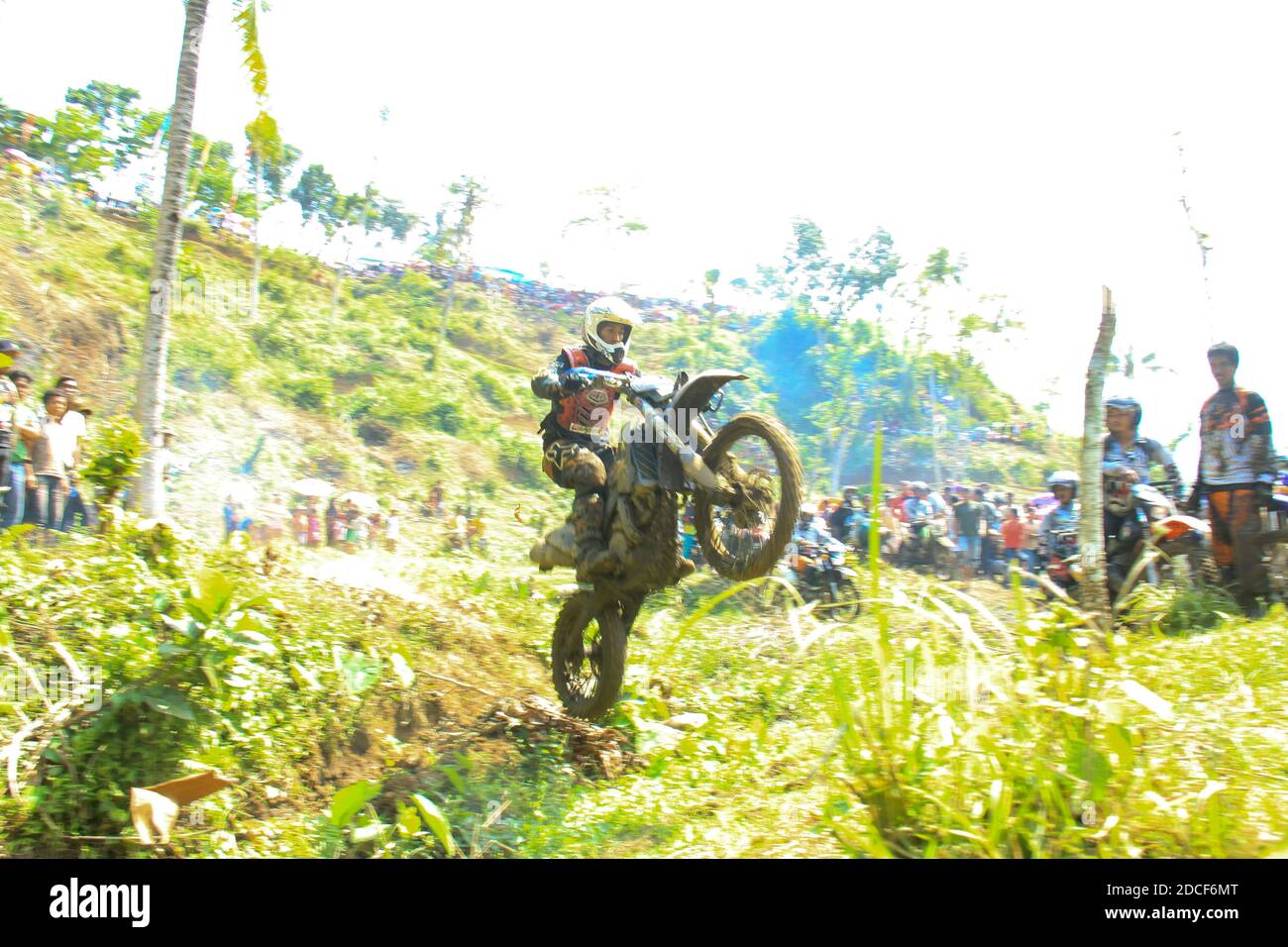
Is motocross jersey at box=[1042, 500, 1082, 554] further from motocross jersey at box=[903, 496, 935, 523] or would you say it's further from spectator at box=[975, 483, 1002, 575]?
motocross jersey at box=[903, 496, 935, 523]

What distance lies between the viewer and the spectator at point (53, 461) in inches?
369

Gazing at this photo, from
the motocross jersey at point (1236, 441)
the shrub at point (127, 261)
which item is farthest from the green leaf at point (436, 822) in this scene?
the shrub at point (127, 261)

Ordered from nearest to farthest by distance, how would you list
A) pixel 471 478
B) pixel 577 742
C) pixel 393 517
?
pixel 577 742, pixel 393 517, pixel 471 478

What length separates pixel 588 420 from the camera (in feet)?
22.7

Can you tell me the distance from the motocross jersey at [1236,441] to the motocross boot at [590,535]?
545cm

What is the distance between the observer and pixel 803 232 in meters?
21.2

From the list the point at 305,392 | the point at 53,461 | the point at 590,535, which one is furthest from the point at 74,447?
the point at 305,392

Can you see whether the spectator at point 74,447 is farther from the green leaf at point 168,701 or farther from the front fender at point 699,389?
the front fender at point 699,389

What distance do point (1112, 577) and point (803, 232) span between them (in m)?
14.2

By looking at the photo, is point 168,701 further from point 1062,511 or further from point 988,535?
point 988,535

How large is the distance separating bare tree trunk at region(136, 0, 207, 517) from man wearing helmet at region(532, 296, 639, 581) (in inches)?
173

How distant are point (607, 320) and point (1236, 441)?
5.52 m
